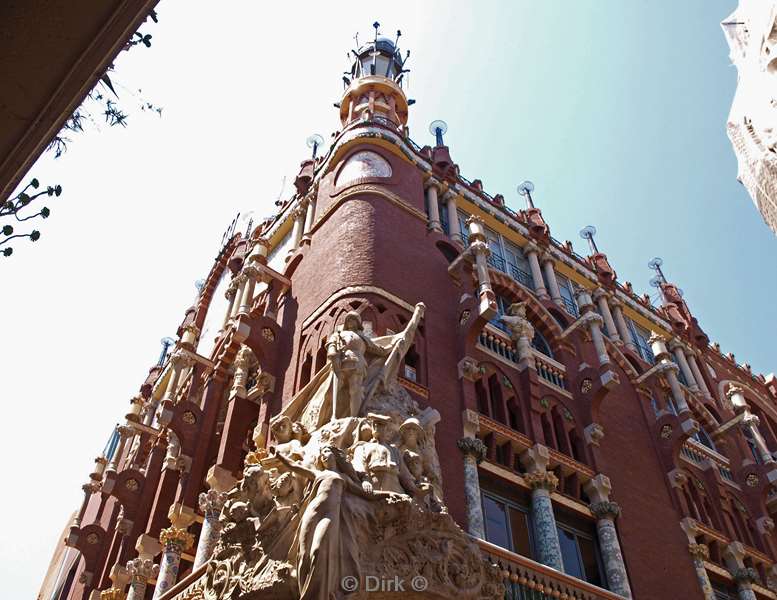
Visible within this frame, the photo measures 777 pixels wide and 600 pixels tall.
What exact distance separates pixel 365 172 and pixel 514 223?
6.24 meters

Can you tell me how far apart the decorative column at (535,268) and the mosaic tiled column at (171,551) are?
11783 mm

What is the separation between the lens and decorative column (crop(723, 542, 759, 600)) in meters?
17.4

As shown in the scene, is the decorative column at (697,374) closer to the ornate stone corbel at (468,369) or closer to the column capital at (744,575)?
the column capital at (744,575)

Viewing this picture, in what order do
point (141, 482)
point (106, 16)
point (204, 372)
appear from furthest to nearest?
point (204, 372)
point (141, 482)
point (106, 16)

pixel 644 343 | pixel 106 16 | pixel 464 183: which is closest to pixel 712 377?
pixel 644 343

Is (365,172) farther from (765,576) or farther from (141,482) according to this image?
(765,576)

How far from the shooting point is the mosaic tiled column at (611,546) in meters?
14.3

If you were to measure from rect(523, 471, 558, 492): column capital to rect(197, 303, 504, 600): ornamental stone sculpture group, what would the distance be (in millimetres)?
3771

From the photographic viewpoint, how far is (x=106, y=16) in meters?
4.70

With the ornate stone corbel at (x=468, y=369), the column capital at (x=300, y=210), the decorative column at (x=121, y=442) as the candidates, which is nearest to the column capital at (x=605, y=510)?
the ornate stone corbel at (x=468, y=369)

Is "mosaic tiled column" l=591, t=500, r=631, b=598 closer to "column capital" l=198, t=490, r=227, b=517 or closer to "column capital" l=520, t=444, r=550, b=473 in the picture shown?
"column capital" l=520, t=444, r=550, b=473

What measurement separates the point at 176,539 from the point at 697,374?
59.1ft

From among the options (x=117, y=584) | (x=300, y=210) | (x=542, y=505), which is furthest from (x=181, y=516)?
(x=300, y=210)

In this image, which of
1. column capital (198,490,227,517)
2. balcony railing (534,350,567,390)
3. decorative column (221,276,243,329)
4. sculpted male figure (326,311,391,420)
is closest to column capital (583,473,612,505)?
balcony railing (534,350,567,390)
